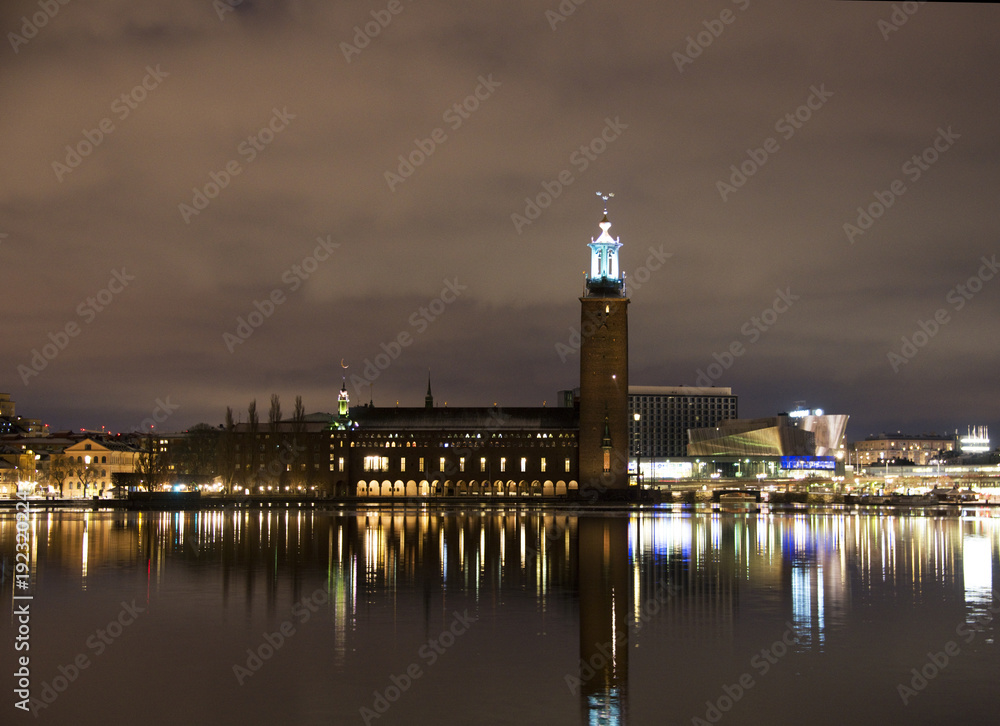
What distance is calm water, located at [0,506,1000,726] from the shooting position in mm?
12328

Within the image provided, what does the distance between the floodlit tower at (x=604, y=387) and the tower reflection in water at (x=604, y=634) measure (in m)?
65.6

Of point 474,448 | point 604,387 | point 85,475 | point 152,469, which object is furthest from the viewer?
point 474,448

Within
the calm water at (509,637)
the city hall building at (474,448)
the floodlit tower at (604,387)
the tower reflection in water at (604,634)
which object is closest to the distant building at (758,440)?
the city hall building at (474,448)

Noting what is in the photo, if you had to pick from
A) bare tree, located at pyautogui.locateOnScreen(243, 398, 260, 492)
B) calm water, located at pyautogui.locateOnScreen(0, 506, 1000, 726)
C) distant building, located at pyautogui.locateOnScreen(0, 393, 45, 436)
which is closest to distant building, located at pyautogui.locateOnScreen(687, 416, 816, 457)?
bare tree, located at pyautogui.locateOnScreen(243, 398, 260, 492)

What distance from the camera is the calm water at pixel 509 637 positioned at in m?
12.3

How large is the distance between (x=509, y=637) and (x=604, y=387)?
82636 millimetres

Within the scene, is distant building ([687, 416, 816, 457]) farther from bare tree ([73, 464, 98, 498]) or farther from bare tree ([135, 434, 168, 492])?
bare tree ([73, 464, 98, 498])

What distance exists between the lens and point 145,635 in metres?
16.9

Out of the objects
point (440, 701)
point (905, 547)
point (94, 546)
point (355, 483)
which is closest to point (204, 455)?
point (355, 483)

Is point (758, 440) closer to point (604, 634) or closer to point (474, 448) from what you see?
point (474, 448)

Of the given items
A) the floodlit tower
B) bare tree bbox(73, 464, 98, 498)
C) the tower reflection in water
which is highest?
the floodlit tower

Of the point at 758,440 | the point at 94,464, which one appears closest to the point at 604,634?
the point at 94,464

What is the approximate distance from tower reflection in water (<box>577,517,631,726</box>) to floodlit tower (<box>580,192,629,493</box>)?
65.6 metres

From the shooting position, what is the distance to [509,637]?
16609mm
